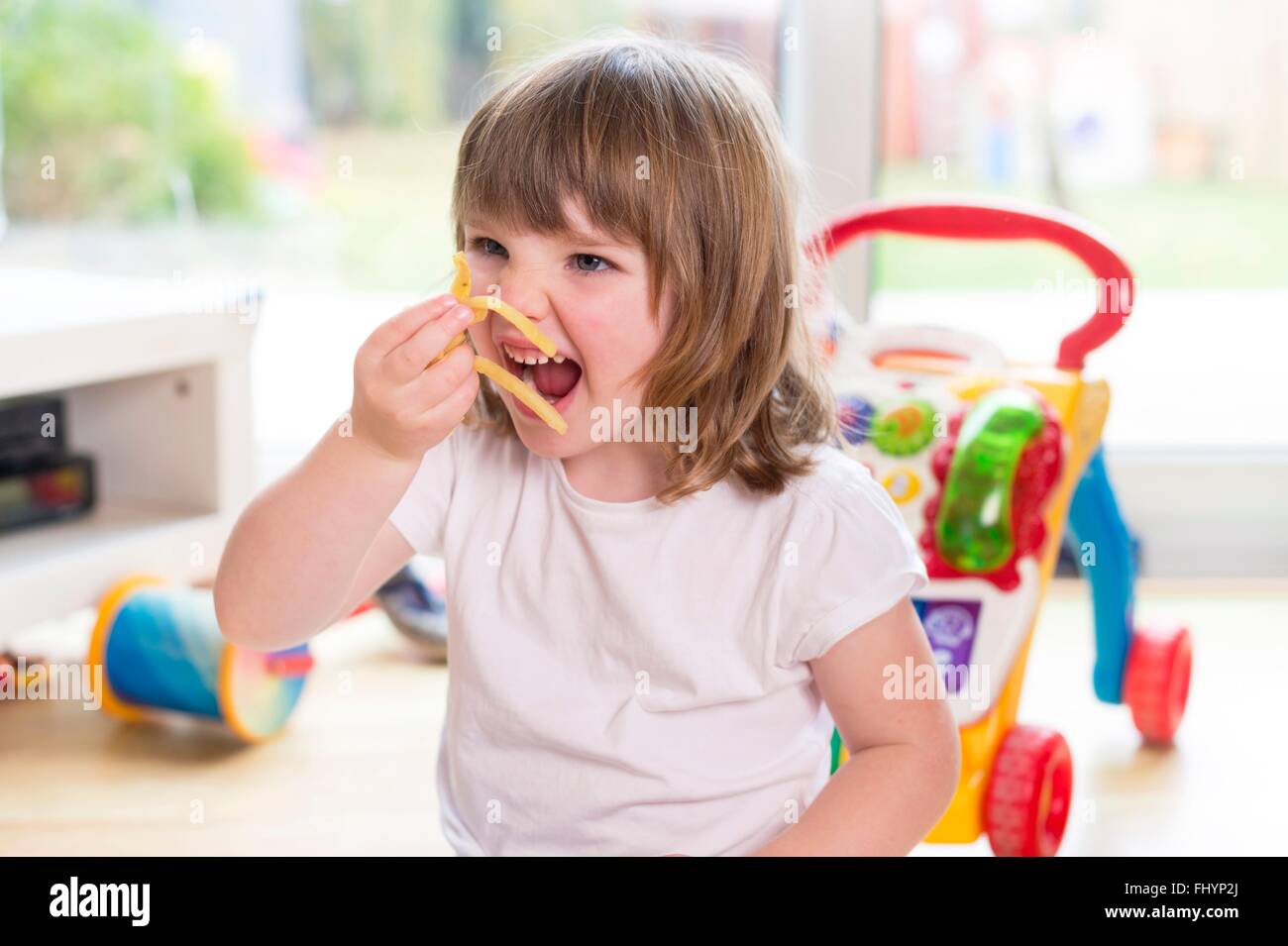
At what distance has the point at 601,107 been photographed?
82 centimetres

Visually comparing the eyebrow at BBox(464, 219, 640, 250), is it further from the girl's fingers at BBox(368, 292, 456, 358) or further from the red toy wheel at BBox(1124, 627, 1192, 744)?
the red toy wheel at BBox(1124, 627, 1192, 744)

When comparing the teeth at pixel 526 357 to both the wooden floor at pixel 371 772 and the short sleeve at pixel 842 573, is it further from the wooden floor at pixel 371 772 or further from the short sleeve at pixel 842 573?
the wooden floor at pixel 371 772

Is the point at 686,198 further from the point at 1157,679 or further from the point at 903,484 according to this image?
the point at 1157,679


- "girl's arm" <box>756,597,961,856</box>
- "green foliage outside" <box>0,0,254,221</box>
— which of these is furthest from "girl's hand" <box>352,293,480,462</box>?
"green foliage outside" <box>0,0,254,221</box>

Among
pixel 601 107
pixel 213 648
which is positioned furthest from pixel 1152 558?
pixel 601 107

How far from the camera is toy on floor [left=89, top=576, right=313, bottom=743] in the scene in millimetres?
1396

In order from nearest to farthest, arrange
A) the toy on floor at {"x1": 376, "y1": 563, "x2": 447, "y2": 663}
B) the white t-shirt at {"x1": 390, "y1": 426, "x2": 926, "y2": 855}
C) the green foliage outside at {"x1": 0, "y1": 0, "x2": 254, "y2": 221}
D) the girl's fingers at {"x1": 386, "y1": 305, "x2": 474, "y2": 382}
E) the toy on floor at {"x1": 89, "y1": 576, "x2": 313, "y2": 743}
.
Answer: the girl's fingers at {"x1": 386, "y1": 305, "x2": 474, "y2": 382}
the white t-shirt at {"x1": 390, "y1": 426, "x2": 926, "y2": 855}
the toy on floor at {"x1": 89, "y1": 576, "x2": 313, "y2": 743}
the toy on floor at {"x1": 376, "y1": 563, "x2": 447, "y2": 663}
the green foliage outside at {"x1": 0, "y1": 0, "x2": 254, "y2": 221}

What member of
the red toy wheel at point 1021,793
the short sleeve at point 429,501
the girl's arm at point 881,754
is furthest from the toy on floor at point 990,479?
the short sleeve at point 429,501

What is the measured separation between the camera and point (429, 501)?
3.08 ft

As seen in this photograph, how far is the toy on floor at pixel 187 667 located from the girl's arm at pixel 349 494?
0.51 metres

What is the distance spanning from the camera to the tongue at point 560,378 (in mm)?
863

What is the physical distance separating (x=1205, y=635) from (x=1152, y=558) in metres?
0.29

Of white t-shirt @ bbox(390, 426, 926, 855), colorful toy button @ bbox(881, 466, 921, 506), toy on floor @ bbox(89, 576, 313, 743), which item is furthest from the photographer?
toy on floor @ bbox(89, 576, 313, 743)

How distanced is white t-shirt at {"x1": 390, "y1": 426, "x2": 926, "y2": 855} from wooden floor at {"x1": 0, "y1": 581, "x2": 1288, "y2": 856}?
0.38 metres
